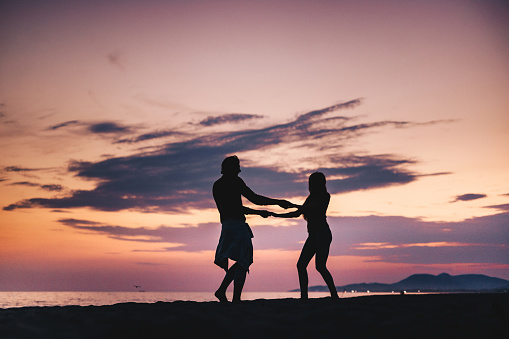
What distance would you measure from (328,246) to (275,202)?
5.28 ft

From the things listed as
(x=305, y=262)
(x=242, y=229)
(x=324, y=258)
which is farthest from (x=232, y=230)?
(x=324, y=258)

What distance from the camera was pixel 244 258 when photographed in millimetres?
8719

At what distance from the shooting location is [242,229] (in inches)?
348

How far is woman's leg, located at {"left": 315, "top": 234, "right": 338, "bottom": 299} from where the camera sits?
9.67 meters

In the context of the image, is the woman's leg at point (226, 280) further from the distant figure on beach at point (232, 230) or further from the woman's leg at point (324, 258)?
the woman's leg at point (324, 258)

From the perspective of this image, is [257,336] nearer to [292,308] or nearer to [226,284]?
[292,308]

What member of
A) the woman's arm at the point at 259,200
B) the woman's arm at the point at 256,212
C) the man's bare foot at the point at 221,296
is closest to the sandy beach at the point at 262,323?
the man's bare foot at the point at 221,296

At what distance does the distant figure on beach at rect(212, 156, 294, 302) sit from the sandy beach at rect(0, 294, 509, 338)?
160 centimetres

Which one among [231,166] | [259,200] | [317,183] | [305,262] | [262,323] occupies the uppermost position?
[231,166]

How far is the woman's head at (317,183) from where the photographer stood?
9812 mm

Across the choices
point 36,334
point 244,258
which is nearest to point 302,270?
point 244,258

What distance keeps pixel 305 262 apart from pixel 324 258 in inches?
14.7

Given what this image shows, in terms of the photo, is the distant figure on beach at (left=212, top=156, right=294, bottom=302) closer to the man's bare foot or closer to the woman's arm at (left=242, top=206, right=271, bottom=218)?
the man's bare foot

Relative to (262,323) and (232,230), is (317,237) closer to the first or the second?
(232,230)
